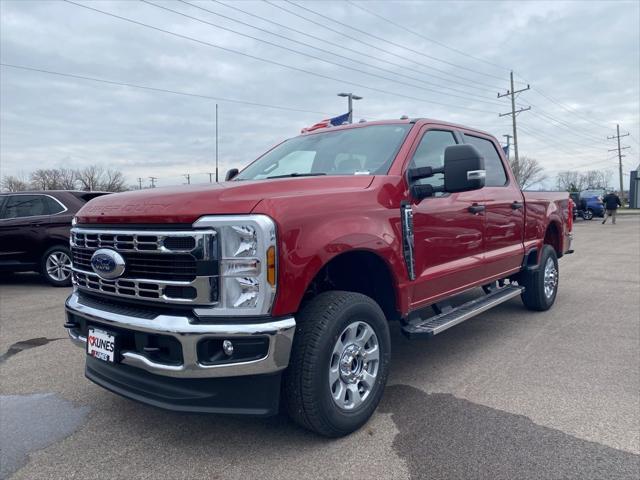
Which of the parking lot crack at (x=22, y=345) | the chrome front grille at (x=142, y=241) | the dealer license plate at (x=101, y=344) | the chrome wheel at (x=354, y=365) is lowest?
the parking lot crack at (x=22, y=345)

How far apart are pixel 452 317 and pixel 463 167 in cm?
127

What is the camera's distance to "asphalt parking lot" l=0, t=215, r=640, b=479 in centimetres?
259

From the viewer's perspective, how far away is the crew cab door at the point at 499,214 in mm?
4559

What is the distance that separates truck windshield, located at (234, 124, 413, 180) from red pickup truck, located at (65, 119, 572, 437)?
24 millimetres

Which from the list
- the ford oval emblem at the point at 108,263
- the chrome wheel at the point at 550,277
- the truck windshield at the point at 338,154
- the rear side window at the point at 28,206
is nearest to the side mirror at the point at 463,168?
the truck windshield at the point at 338,154

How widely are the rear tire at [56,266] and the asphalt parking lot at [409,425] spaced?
145 inches

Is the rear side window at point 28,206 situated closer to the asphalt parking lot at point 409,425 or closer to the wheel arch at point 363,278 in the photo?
the asphalt parking lot at point 409,425

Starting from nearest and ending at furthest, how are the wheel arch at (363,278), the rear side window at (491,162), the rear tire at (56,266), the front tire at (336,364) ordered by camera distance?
the front tire at (336,364) → the wheel arch at (363,278) → the rear side window at (491,162) → the rear tire at (56,266)

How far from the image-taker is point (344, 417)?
2818 mm

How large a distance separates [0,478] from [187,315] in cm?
127

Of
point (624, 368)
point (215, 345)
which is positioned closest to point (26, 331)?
point (215, 345)

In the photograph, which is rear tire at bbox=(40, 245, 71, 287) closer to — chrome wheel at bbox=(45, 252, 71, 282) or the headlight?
chrome wheel at bbox=(45, 252, 71, 282)

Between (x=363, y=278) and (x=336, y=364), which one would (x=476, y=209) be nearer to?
(x=363, y=278)

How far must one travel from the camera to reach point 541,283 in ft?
19.0
